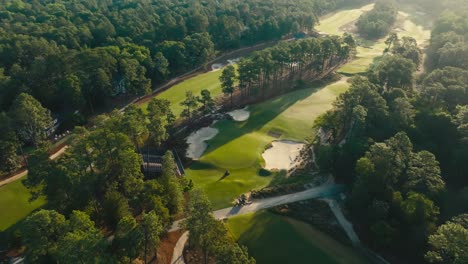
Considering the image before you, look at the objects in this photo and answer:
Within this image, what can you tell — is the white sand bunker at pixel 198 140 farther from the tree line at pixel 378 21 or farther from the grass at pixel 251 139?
the tree line at pixel 378 21

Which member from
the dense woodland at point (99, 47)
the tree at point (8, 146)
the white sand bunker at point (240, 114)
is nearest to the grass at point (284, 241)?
the white sand bunker at point (240, 114)

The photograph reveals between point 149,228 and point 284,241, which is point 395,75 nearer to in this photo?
point 284,241

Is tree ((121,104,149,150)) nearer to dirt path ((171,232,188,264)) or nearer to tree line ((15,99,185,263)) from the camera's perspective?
tree line ((15,99,185,263))

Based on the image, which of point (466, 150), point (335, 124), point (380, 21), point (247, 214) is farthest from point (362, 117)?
point (380, 21)

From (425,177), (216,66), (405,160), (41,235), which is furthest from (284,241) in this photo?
(216,66)

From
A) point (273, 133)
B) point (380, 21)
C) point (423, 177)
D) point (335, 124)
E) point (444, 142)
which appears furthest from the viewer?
point (380, 21)

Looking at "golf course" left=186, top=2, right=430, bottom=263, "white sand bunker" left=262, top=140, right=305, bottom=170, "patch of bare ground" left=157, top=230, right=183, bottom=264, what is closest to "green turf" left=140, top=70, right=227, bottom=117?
"golf course" left=186, top=2, right=430, bottom=263

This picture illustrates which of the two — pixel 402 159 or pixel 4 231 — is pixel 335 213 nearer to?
pixel 402 159
